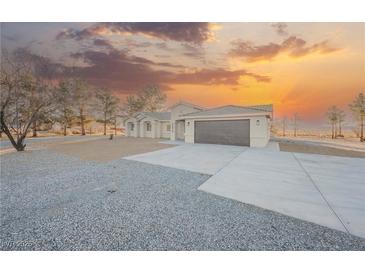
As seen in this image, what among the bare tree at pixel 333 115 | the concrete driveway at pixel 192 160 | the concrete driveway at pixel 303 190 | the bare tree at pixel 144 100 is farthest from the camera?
the bare tree at pixel 144 100

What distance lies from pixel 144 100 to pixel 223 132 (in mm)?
23118

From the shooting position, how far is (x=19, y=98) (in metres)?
9.66

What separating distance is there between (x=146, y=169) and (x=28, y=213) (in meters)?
3.21

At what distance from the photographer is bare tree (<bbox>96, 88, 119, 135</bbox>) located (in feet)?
90.7

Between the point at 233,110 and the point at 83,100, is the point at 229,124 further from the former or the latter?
the point at 83,100

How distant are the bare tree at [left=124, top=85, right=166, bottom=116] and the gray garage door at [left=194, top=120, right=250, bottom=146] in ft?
66.3

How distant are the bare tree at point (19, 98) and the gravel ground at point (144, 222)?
8.43 meters

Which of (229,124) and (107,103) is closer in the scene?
(229,124)

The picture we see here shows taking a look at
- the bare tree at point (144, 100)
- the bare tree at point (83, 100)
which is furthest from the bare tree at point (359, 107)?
the bare tree at point (83, 100)

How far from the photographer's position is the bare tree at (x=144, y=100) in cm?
3114

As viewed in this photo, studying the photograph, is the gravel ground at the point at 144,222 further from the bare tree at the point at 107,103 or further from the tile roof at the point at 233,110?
the bare tree at the point at 107,103

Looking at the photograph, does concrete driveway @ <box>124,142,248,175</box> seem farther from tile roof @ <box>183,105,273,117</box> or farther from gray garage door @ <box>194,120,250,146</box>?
tile roof @ <box>183,105,273,117</box>

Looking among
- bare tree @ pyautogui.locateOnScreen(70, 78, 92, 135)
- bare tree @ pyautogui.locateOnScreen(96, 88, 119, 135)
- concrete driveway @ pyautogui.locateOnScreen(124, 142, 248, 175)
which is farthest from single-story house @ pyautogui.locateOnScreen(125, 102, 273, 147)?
bare tree @ pyautogui.locateOnScreen(70, 78, 92, 135)

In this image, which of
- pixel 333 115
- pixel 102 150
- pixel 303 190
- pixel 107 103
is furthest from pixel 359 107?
pixel 107 103
